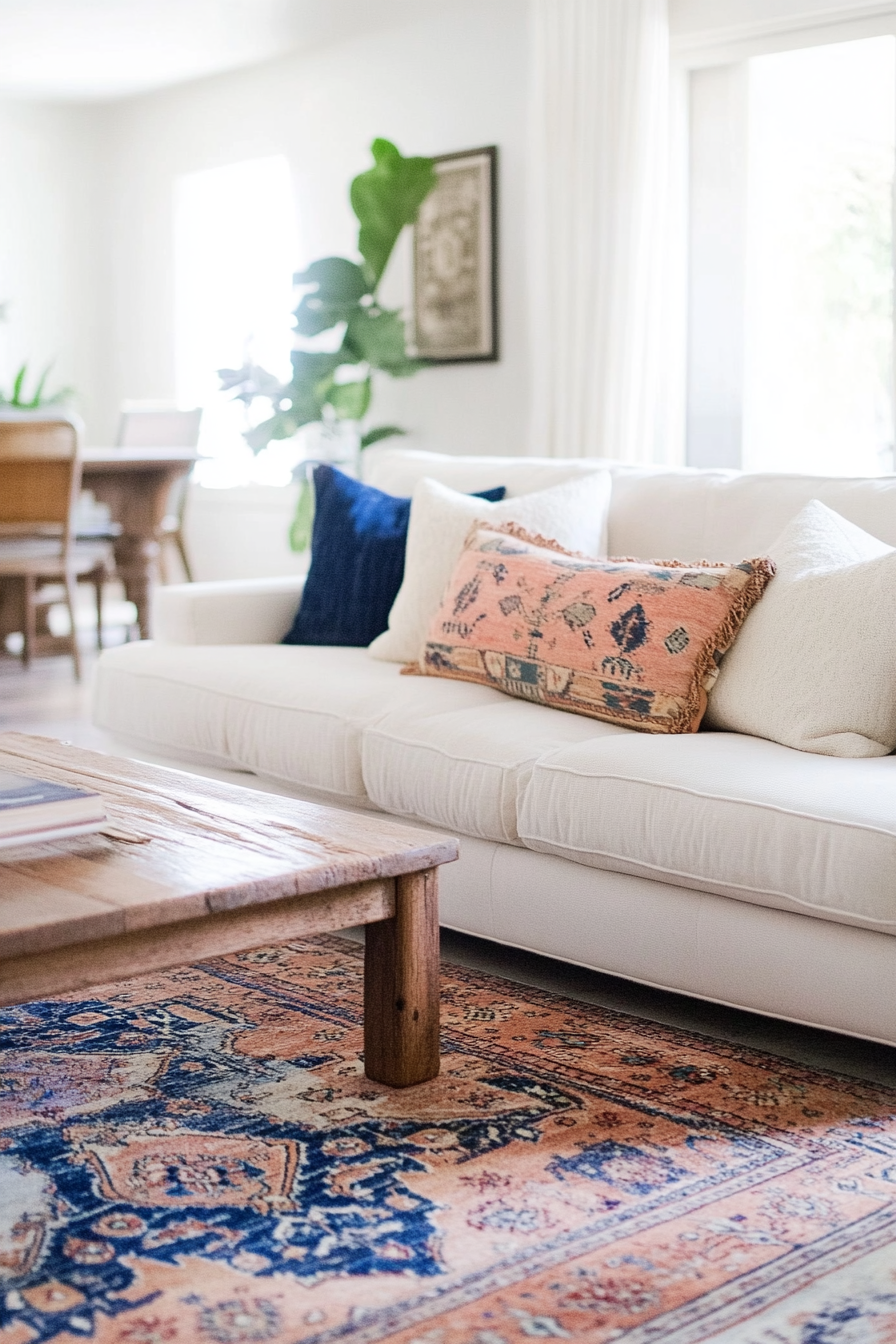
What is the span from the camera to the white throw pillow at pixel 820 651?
90.6 inches

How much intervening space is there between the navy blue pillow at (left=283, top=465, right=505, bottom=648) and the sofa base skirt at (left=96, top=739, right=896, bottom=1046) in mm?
967

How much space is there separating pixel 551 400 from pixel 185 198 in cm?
335

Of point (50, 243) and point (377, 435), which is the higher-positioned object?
point (50, 243)

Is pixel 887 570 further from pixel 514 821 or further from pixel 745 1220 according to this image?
pixel 745 1220

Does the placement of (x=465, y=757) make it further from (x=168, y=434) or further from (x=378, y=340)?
(x=168, y=434)

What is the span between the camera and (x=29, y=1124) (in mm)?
1928

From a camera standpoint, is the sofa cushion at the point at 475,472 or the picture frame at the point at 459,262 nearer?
the sofa cushion at the point at 475,472

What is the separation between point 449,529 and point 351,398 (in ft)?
9.60

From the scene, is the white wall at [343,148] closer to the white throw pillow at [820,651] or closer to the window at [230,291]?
the window at [230,291]

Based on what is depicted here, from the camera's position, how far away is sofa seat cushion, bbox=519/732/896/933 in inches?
77.2

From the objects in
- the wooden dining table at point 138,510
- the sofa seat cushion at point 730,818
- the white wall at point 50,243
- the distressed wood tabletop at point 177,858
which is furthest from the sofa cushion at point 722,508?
the white wall at point 50,243

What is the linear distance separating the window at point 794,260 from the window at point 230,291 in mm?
2874

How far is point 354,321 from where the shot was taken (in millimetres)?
5840

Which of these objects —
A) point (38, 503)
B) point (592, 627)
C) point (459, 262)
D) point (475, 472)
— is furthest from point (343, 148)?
point (592, 627)
